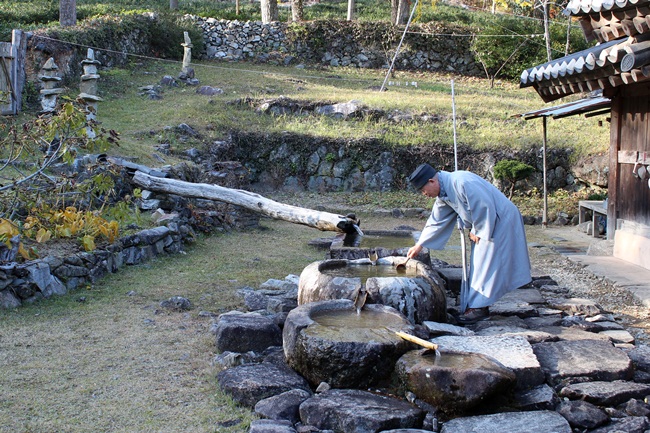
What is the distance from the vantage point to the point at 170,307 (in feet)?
23.6

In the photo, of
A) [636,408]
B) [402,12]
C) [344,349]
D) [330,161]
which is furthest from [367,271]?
[402,12]

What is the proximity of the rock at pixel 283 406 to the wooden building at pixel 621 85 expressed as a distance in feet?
16.3

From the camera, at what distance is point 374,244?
965 centimetres

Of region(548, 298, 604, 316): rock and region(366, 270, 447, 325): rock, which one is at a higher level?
region(366, 270, 447, 325): rock

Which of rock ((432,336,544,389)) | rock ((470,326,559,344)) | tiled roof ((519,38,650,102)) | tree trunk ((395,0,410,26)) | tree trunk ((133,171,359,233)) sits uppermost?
tree trunk ((395,0,410,26))

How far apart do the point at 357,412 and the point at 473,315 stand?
2573 millimetres

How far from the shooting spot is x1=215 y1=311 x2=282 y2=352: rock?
5.83 meters

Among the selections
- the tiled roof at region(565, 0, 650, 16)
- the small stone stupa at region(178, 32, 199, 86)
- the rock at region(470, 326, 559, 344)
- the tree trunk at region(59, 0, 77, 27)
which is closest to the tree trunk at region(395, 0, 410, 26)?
the small stone stupa at region(178, 32, 199, 86)

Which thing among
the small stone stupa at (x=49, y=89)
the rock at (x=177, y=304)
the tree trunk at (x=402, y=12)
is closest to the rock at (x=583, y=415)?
the rock at (x=177, y=304)

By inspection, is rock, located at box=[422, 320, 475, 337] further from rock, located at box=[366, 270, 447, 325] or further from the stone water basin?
the stone water basin

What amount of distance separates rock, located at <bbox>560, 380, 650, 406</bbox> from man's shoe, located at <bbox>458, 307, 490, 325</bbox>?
68.8 inches

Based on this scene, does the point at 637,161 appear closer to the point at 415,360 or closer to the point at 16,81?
the point at 415,360

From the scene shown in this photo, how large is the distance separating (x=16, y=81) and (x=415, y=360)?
11.5 meters

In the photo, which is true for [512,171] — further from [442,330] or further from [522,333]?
[442,330]
